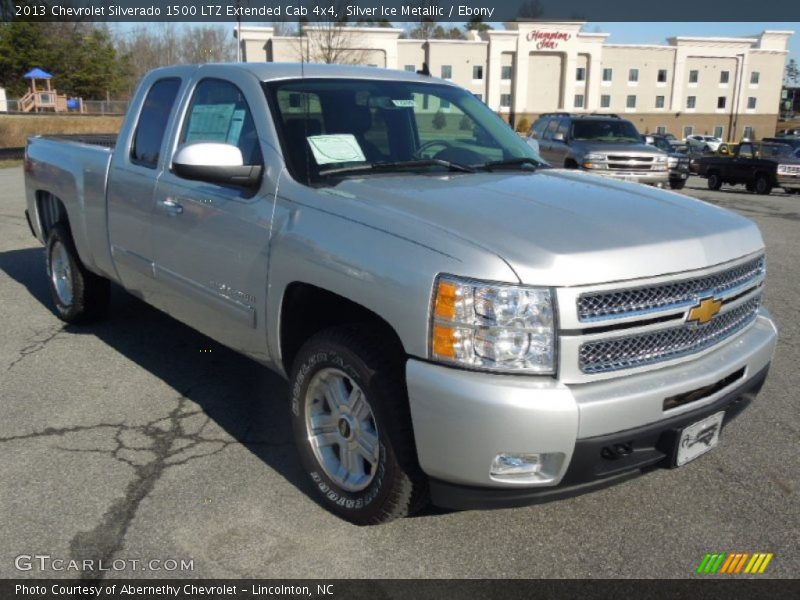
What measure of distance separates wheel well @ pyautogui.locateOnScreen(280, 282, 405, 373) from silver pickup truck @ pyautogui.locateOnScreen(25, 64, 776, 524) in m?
0.01

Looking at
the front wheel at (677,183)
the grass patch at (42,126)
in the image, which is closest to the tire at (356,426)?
the front wheel at (677,183)

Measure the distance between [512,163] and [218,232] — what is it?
1.64 metres

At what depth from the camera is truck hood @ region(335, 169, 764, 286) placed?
2.61 meters

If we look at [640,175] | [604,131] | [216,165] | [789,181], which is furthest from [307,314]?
[789,181]

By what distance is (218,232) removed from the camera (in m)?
3.71

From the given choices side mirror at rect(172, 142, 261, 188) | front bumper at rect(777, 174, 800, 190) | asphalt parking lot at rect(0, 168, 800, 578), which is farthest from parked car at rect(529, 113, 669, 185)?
side mirror at rect(172, 142, 261, 188)

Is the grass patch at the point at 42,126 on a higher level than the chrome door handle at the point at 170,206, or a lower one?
lower

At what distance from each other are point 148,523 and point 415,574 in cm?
118

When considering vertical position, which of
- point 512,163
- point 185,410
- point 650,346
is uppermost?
point 512,163

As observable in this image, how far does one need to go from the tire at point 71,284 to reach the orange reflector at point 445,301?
402 cm

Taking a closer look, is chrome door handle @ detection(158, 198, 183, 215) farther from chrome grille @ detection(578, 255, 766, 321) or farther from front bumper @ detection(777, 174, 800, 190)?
front bumper @ detection(777, 174, 800, 190)

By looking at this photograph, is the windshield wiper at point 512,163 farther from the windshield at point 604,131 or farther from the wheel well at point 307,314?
the windshield at point 604,131

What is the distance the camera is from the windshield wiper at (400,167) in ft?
11.6

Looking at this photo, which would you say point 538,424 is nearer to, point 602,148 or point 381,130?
point 381,130
